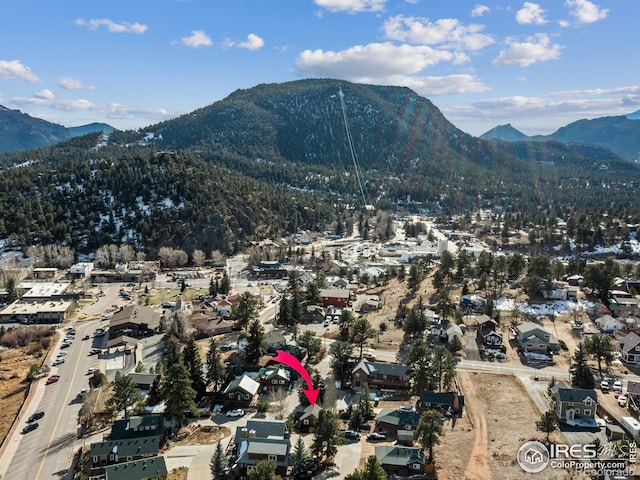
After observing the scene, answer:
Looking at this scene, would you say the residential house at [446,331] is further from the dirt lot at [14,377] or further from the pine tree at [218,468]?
the dirt lot at [14,377]

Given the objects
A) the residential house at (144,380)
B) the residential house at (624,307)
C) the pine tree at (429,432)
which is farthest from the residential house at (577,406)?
the residential house at (144,380)

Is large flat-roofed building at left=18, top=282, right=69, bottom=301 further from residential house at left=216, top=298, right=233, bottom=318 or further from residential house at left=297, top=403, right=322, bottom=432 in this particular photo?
residential house at left=297, top=403, right=322, bottom=432

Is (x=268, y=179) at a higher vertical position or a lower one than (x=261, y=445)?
higher

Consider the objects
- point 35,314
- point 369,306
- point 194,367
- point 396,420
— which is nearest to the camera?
point 396,420

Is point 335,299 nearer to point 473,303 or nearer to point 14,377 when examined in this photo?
point 473,303

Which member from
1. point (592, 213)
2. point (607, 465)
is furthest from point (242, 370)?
point (592, 213)

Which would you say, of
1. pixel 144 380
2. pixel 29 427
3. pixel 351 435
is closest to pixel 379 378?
pixel 351 435

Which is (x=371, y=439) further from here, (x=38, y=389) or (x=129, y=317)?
(x=129, y=317)
